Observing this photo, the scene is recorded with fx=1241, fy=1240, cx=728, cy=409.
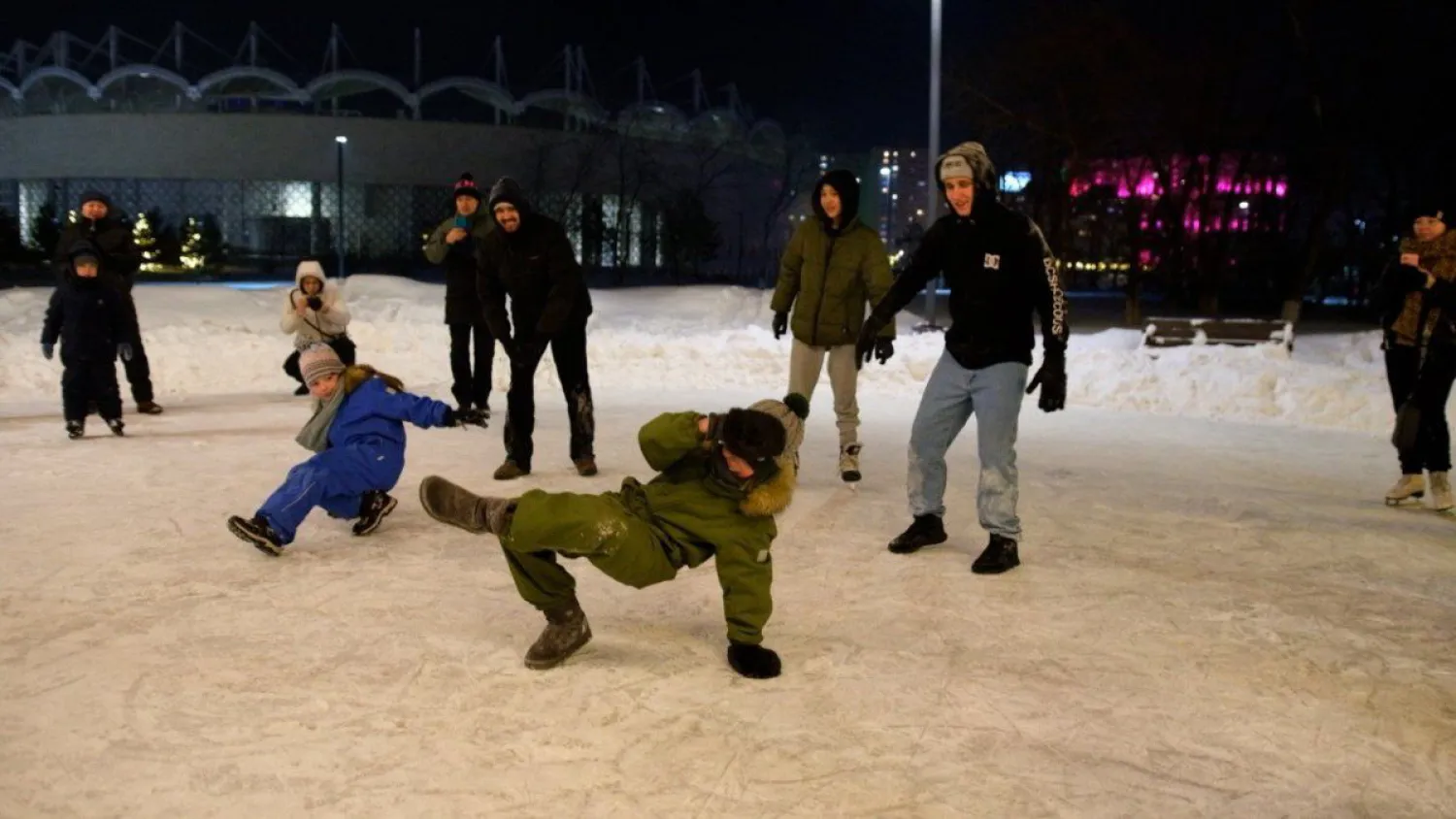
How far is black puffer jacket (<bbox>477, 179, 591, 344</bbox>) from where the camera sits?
7109 mm

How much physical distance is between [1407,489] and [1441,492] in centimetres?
21

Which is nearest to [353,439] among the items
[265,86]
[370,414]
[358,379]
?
[370,414]

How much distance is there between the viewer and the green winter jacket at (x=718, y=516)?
4.03 m

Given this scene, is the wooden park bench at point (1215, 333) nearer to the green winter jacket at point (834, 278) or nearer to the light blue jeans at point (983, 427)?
the green winter jacket at point (834, 278)

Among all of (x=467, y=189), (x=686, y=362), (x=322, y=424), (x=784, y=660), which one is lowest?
(x=784, y=660)

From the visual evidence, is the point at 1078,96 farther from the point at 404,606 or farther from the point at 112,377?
the point at 404,606

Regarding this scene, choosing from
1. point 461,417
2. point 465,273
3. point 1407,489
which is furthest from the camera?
point 465,273

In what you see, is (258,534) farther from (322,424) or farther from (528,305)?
(528,305)

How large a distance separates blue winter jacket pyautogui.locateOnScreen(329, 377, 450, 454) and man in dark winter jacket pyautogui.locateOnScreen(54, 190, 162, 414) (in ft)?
14.3

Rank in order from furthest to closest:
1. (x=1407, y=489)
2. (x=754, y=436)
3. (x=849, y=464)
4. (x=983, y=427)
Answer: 1. (x=849, y=464)
2. (x=1407, y=489)
3. (x=983, y=427)
4. (x=754, y=436)

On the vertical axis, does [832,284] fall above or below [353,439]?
above

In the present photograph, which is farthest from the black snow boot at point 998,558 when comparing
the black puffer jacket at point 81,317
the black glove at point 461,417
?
the black puffer jacket at point 81,317

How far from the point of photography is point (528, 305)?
7324mm

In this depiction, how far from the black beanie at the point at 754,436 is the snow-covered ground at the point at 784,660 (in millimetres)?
788
